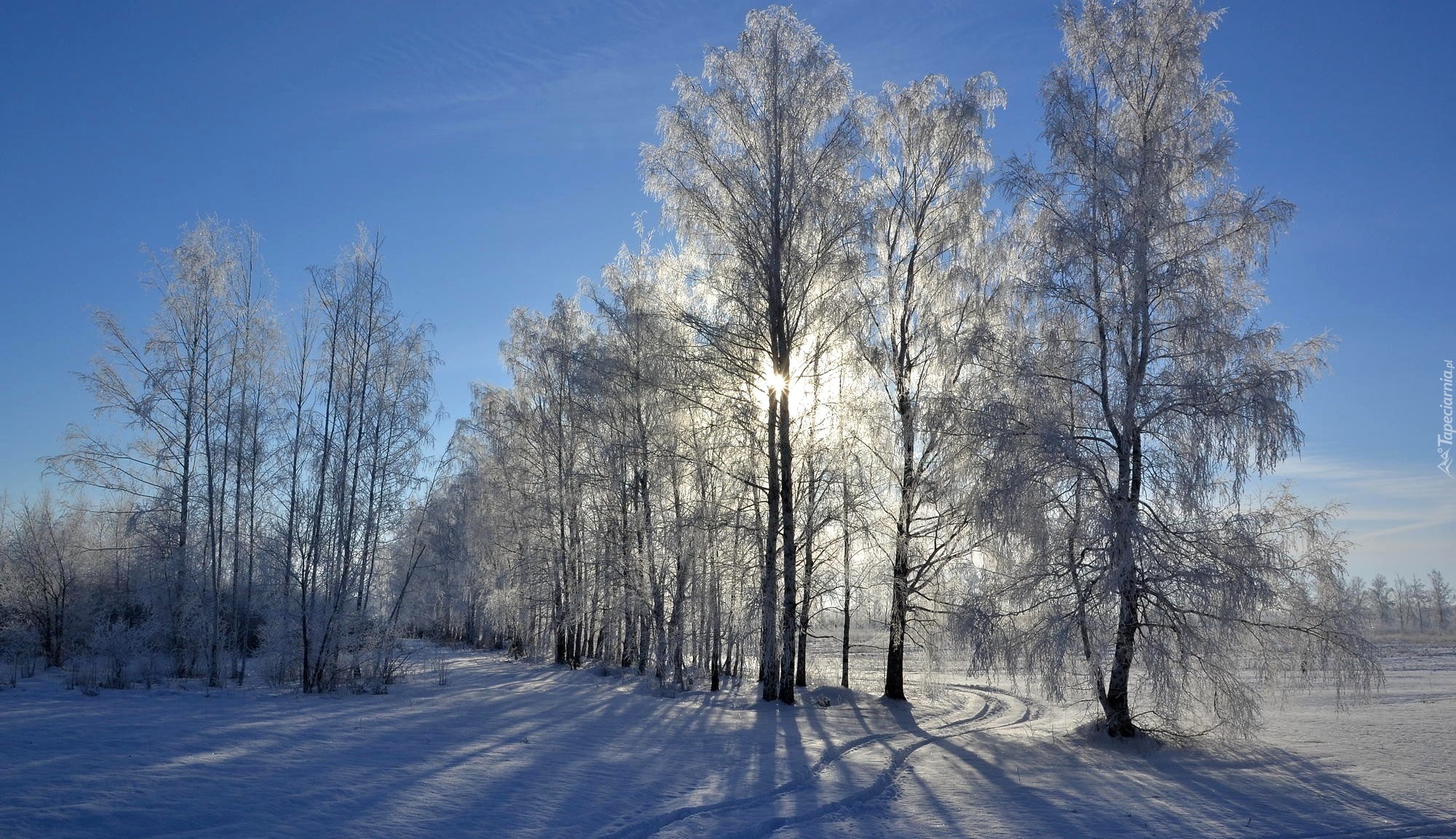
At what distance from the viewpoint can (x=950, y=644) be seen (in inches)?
565

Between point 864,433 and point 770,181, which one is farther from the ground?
point 770,181

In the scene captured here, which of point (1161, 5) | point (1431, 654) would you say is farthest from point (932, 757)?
point (1431, 654)

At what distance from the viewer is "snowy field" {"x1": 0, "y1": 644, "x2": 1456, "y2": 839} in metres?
6.66

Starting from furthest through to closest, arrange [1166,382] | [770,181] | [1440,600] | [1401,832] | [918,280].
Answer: [1440,600], [918,280], [770,181], [1166,382], [1401,832]

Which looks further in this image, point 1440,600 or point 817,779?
point 1440,600

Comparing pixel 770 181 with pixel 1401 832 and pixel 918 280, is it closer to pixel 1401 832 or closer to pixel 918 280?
pixel 918 280

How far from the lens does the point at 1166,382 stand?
36.9ft

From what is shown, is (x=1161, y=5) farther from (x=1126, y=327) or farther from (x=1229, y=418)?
(x=1229, y=418)

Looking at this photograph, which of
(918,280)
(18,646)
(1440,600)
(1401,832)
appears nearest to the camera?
(1401,832)

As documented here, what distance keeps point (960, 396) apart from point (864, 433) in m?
3.83

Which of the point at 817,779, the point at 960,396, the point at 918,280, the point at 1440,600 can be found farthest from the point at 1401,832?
the point at 1440,600

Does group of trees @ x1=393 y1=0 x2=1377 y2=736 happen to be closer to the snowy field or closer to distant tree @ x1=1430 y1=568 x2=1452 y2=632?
the snowy field

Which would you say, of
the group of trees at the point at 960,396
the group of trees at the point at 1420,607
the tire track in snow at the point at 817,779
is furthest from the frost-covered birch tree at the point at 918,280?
the group of trees at the point at 1420,607

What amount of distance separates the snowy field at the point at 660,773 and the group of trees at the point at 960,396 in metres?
1.47
